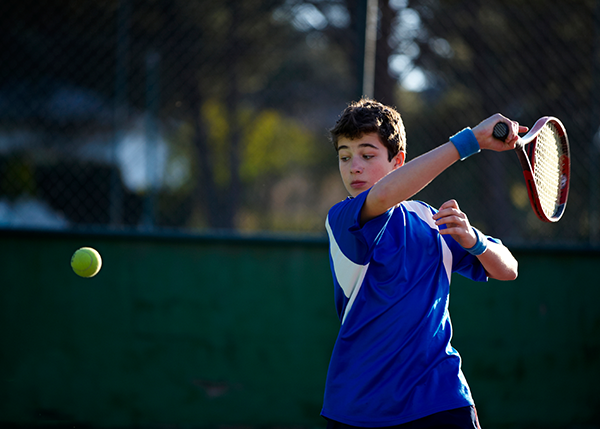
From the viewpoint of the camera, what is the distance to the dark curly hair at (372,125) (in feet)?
6.15

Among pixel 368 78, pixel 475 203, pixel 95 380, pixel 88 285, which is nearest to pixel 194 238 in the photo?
pixel 88 285

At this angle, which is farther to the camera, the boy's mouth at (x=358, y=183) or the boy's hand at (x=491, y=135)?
the boy's mouth at (x=358, y=183)

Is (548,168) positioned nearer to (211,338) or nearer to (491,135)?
(491,135)

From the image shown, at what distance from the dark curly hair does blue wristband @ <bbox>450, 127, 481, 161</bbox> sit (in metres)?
0.39

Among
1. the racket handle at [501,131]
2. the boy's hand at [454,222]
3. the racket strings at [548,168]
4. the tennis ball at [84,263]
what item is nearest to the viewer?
the racket handle at [501,131]

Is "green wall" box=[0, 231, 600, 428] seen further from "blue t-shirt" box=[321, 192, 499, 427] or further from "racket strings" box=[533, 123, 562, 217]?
"blue t-shirt" box=[321, 192, 499, 427]

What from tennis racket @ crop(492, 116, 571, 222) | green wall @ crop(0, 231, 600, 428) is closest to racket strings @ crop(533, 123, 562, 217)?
tennis racket @ crop(492, 116, 571, 222)

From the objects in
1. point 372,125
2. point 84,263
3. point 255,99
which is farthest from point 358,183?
point 255,99

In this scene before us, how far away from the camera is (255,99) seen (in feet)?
22.1

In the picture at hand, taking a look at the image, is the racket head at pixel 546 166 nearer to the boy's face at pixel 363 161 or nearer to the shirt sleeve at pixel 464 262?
the shirt sleeve at pixel 464 262

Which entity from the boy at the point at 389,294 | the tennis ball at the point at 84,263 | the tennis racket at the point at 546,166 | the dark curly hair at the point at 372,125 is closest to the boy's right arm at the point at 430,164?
the boy at the point at 389,294

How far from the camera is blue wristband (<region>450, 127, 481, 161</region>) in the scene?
1535 mm

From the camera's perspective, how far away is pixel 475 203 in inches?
186

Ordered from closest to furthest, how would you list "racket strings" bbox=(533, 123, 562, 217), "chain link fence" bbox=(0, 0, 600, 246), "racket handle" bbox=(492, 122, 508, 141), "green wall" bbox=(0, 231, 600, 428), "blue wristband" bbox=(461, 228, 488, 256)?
"racket handle" bbox=(492, 122, 508, 141), "blue wristband" bbox=(461, 228, 488, 256), "racket strings" bbox=(533, 123, 562, 217), "green wall" bbox=(0, 231, 600, 428), "chain link fence" bbox=(0, 0, 600, 246)
